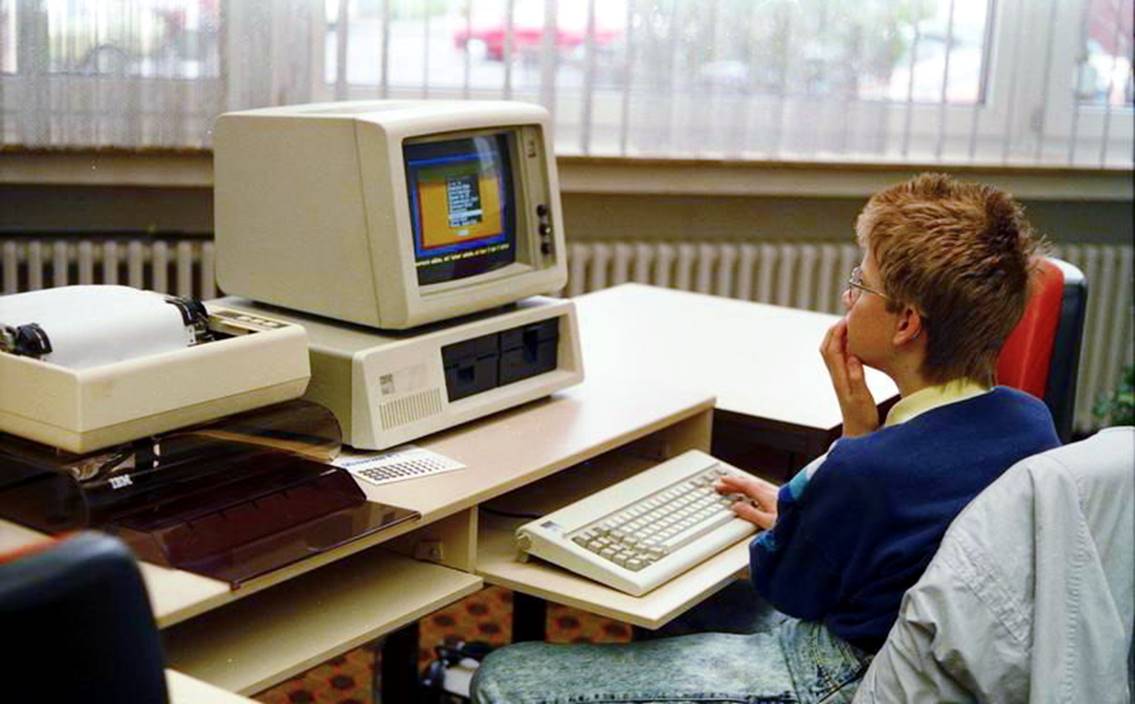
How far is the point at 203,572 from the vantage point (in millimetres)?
1374

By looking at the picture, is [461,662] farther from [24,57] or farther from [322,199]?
[24,57]

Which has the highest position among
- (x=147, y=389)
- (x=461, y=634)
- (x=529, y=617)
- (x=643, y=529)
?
(x=147, y=389)

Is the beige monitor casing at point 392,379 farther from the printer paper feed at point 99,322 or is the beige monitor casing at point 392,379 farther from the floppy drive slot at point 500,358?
the printer paper feed at point 99,322

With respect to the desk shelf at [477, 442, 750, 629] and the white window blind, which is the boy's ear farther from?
the white window blind

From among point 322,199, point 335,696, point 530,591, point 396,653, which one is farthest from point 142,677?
point 335,696

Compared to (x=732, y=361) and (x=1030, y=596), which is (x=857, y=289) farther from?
(x=732, y=361)

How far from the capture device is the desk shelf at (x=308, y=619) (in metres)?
1.45

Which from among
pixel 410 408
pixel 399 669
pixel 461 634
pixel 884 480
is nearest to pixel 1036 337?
pixel 884 480

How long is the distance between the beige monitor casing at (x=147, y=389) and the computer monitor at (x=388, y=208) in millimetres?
212

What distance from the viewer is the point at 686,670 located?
164 centimetres

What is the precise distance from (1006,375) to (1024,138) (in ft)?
5.93

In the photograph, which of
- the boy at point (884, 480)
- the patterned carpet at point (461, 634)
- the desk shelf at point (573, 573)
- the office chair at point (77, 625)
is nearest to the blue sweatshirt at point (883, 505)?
the boy at point (884, 480)

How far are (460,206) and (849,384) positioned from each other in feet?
1.89

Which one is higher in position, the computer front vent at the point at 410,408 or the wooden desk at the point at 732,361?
the computer front vent at the point at 410,408
